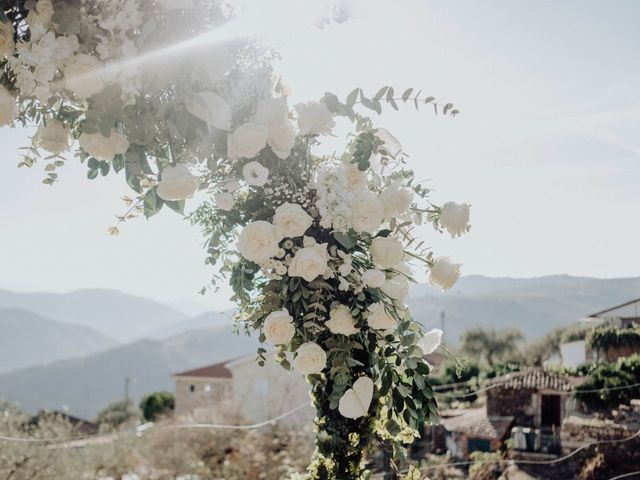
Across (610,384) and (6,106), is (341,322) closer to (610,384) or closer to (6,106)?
(6,106)

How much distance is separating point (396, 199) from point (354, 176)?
136 millimetres

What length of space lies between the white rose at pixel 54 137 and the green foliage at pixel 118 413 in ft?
110

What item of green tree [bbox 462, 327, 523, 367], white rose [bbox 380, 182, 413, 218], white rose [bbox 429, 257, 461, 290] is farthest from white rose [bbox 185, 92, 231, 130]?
green tree [bbox 462, 327, 523, 367]

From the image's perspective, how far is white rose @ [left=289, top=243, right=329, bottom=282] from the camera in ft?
5.68

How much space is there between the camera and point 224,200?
6.02ft

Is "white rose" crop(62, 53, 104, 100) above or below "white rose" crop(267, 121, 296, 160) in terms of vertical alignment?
above

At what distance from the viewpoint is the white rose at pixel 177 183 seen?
174 cm

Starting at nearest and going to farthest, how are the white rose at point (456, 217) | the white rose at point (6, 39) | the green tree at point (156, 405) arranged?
1. the white rose at point (6, 39)
2. the white rose at point (456, 217)
3. the green tree at point (156, 405)

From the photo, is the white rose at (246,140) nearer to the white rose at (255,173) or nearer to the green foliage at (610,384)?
the white rose at (255,173)

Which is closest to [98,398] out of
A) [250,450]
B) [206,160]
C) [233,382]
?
[233,382]

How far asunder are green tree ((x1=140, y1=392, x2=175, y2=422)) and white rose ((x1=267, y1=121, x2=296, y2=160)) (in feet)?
95.4

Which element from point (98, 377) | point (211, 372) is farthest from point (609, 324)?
point (98, 377)

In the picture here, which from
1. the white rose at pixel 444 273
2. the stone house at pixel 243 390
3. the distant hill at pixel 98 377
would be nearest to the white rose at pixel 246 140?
the white rose at pixel 444 273

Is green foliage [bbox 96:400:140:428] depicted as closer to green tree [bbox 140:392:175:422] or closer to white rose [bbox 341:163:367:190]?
green tree [bbox 140:392:175:422]
